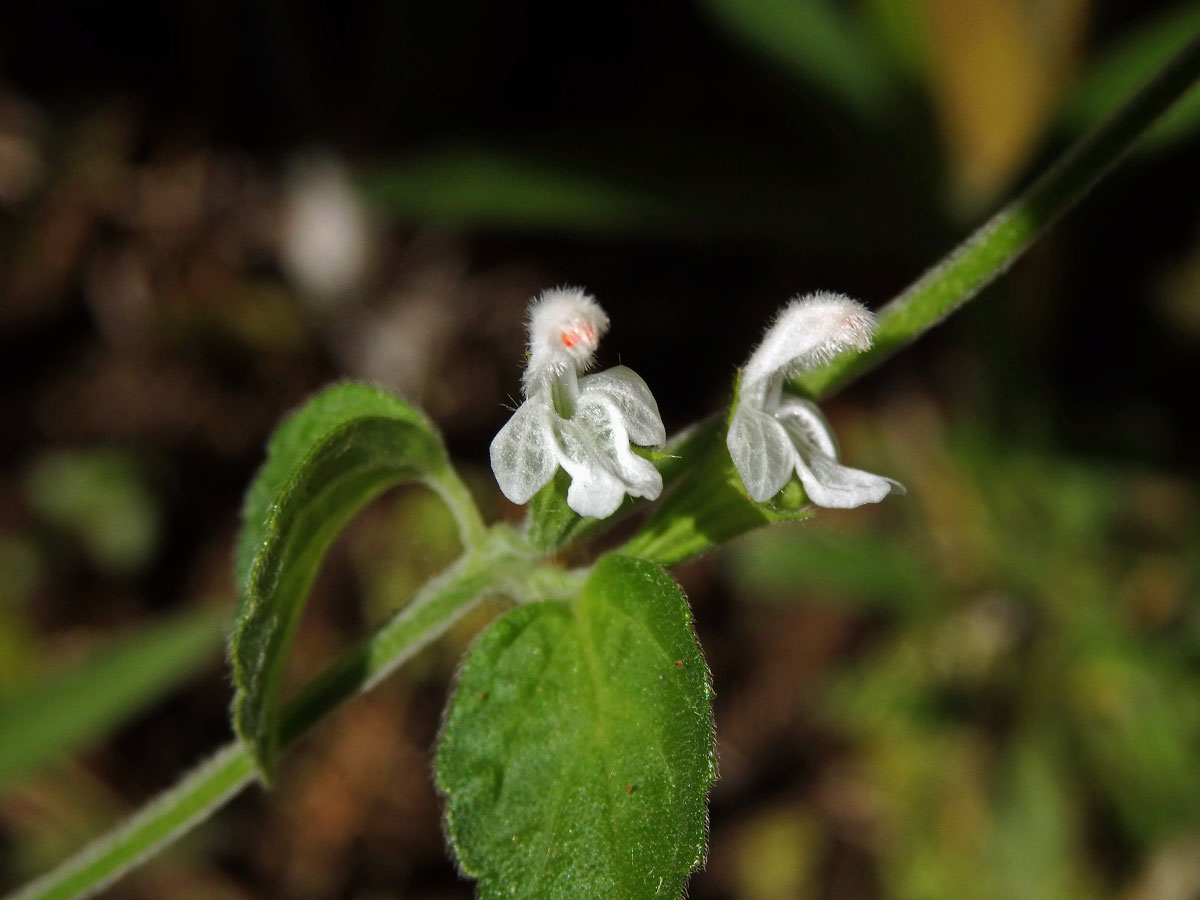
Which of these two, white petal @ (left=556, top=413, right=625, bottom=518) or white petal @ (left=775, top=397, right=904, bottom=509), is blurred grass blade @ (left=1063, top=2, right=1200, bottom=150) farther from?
white petal @ (left=556, top=413, right=625, bottom=518)

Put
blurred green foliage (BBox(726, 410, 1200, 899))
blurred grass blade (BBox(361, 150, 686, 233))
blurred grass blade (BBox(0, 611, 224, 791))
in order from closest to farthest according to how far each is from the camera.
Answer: blurred grass blade (BBox(0, 611, 224, 791)) < blurred grass blade (BBox(361, 150, 686, 233)) < blurred green foliage (BBox(726, 410, 1200, 899))

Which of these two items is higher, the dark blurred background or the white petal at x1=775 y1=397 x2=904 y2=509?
the white petal at x1=775 y1=397 x2=904 y2=509

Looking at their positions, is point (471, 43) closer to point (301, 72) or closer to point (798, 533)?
point (301, 72)

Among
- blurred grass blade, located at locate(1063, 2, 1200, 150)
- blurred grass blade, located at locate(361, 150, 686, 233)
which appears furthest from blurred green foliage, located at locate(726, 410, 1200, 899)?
blurred grass blade, located at locate(361, 150, 686, 233)

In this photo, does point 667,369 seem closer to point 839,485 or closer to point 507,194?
point 507,194

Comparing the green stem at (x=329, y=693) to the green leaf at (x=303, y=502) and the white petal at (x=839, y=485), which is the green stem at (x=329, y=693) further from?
the white petal at (x=839, y=485)

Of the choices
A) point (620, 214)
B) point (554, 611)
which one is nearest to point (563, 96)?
point (620, 214)

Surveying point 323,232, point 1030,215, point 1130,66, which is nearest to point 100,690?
point 323,232

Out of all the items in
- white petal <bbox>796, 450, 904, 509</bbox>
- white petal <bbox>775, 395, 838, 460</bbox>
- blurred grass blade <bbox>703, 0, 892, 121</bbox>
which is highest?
white petal <bbox>796, 450, 904, 509</bbox>
